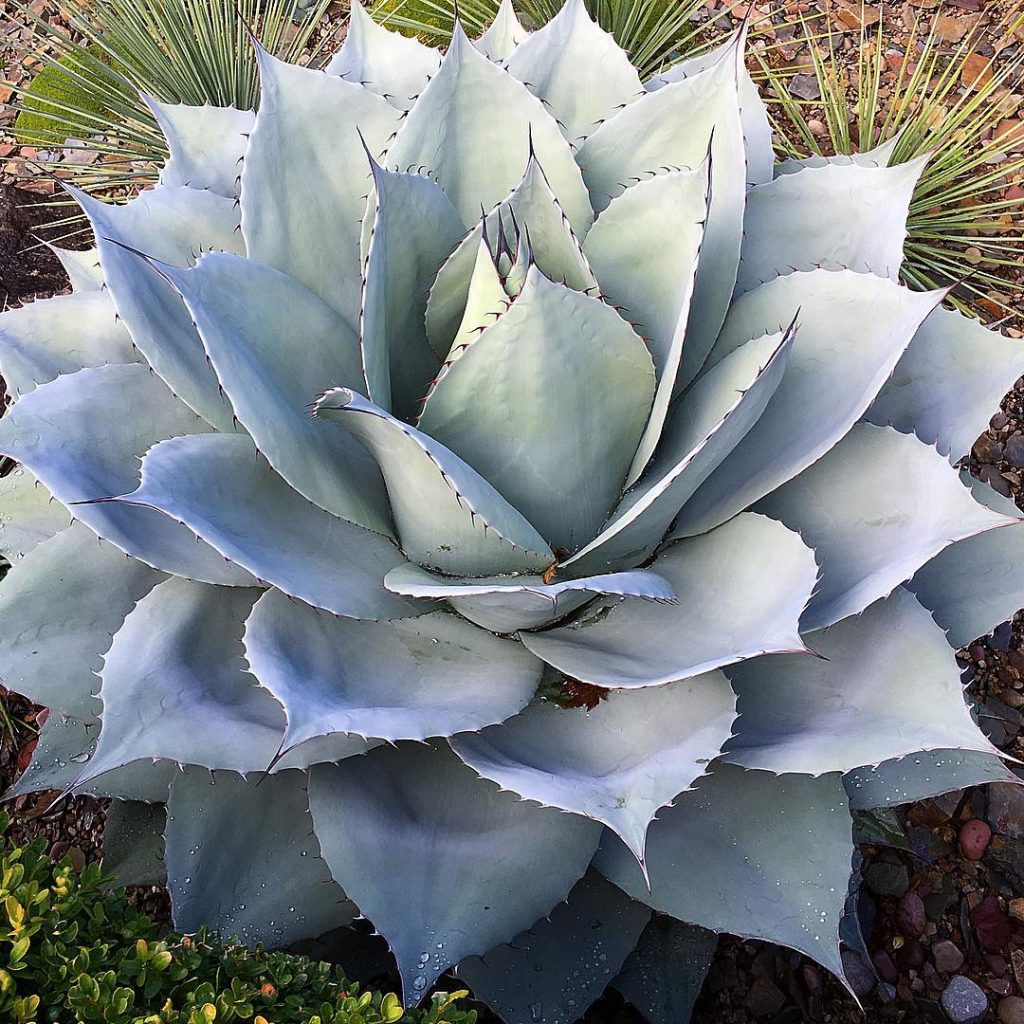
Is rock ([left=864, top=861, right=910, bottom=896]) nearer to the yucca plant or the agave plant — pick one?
the agave plant

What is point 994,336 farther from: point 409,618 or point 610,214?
point 409,618

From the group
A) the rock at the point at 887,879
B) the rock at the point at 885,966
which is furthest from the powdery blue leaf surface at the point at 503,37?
the rock at the point at 885,966

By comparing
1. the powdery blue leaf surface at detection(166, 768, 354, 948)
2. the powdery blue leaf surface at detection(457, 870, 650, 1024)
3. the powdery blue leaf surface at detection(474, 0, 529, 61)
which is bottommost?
the powdery blue leaf surface at detection(457, 870, 650, 1024)

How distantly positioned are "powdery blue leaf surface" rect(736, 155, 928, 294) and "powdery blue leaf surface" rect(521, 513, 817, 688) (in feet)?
1.39

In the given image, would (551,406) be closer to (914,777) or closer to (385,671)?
(385,671)

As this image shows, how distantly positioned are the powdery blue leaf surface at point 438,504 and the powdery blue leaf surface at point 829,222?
1.86ft

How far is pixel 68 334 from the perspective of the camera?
4.67ft

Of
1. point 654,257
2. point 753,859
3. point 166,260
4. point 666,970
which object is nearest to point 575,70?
point 654,257

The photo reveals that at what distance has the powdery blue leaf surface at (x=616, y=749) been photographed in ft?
3.37

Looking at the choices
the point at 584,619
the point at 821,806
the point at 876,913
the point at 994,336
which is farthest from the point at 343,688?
the point at 876,913

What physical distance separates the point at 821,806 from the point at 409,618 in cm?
58

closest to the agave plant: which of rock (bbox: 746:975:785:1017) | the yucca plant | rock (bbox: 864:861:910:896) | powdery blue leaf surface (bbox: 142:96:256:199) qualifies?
powdery blue leaf surface (bbox: 142:96:256:199)

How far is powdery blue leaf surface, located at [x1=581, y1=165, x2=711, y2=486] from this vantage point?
4.00ft

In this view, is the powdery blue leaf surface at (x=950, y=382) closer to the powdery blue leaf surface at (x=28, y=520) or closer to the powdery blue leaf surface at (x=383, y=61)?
the powdery blue leaf surface at (x=383, y=61)
